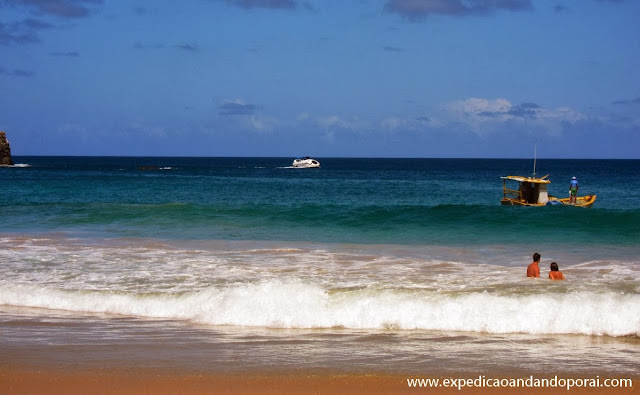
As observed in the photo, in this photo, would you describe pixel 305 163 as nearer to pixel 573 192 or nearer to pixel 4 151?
pixel 4 151

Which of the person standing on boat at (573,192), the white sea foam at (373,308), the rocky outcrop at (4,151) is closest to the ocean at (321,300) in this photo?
the white sea foam at (373,308)

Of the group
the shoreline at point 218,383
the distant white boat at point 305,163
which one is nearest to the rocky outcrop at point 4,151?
the distant white boat at point 305,163

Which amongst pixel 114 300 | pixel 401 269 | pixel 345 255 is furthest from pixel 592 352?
pixel 345 255

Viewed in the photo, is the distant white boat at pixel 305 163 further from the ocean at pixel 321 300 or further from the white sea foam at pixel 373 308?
the white sea foam at pixel 373 308

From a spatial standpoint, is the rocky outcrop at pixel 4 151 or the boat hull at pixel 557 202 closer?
the boat hull at pixel 557 202

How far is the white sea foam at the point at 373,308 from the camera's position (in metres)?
9.35

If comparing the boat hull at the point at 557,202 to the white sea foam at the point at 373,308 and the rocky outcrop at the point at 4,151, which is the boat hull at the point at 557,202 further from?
the rocky outcrop at the point at 4,151

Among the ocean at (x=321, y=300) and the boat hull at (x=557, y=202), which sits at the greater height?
the boat hull at (x=557, y=202)

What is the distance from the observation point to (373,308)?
9.95m

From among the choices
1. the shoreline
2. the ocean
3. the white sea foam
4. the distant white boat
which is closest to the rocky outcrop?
the distant white boat

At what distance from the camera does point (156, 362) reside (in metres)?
7.53

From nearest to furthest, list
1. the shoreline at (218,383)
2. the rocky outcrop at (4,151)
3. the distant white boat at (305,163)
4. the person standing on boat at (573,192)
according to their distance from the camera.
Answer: the shoreline at (218,383) → the person standing on boat at (573,192) → the rocky outcrop at (4,151) → the distant white boat at (305,163)

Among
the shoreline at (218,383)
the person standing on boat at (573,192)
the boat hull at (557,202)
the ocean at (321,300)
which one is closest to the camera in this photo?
the shoreline at (218,383)

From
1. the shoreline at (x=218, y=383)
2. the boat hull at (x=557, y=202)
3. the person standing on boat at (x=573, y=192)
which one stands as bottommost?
the shoreline at (x=218, y=383)
